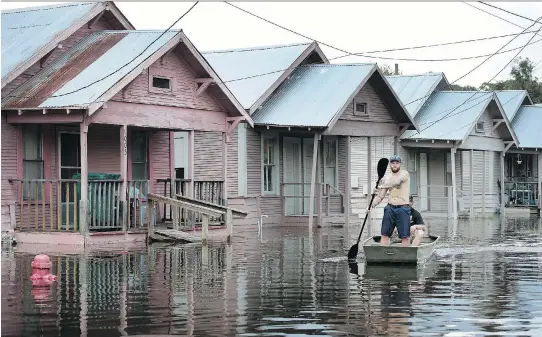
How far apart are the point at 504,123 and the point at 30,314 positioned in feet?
115

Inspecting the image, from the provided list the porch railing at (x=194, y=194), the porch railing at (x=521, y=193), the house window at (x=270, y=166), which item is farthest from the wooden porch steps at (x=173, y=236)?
the porch railing at (x=521, y=193)

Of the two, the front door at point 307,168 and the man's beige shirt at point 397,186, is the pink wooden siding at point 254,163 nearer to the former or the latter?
the front door at point 307,168

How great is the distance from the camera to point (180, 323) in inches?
475

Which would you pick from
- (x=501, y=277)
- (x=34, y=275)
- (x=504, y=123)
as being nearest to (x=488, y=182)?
(x=504, y=123)

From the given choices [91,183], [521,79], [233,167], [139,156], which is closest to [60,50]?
[91,183]

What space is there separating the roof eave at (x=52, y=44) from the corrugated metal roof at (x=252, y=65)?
6380 mm

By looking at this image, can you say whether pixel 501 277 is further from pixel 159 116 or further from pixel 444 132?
pixel 444 132

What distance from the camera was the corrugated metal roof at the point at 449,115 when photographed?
41.6 meters

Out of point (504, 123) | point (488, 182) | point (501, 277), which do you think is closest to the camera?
point (501, 277)

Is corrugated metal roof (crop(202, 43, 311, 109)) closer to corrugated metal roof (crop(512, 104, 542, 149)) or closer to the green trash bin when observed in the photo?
the green trash bin

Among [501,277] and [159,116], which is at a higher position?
[159,116]

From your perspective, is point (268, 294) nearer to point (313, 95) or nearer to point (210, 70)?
point (210, 70)

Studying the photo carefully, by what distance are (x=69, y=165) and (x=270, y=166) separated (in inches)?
384

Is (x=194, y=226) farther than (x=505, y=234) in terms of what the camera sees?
No
